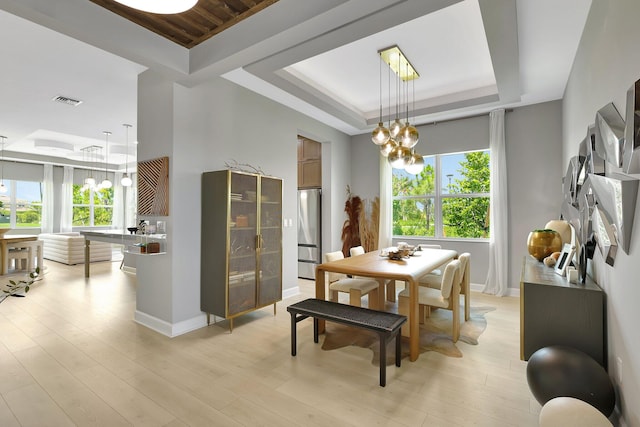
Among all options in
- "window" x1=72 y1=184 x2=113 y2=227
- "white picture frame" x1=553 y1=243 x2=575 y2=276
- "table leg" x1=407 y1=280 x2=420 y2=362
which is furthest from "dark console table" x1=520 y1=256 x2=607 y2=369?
"window" x1=72 y1=184 x2=113 y2=227

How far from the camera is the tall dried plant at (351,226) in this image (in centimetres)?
597

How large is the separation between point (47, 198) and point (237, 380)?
376 inches

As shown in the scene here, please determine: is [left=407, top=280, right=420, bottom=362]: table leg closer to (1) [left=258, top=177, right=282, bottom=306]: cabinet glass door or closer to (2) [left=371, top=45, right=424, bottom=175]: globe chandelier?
(2) [left=371, top=45, right=424, bottom=175]: globe chandelier

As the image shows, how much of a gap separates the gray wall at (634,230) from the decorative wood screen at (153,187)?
358cm

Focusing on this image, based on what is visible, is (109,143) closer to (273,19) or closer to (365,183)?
(365,183)

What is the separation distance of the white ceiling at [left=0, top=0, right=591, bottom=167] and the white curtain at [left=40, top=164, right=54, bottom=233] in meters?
3.74

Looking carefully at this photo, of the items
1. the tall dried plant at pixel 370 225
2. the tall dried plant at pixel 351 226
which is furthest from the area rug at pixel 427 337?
Answer: the tall dried plant at pixel 351 226

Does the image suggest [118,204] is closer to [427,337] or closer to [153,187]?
[153,187]

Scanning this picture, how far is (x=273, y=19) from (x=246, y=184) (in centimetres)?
166

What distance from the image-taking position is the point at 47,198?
342 inches

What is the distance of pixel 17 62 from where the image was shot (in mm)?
3369

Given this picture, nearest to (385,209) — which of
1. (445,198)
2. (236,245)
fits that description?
(445,198)

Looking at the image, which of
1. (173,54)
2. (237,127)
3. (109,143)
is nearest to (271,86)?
(237,127)

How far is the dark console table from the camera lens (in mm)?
1983
